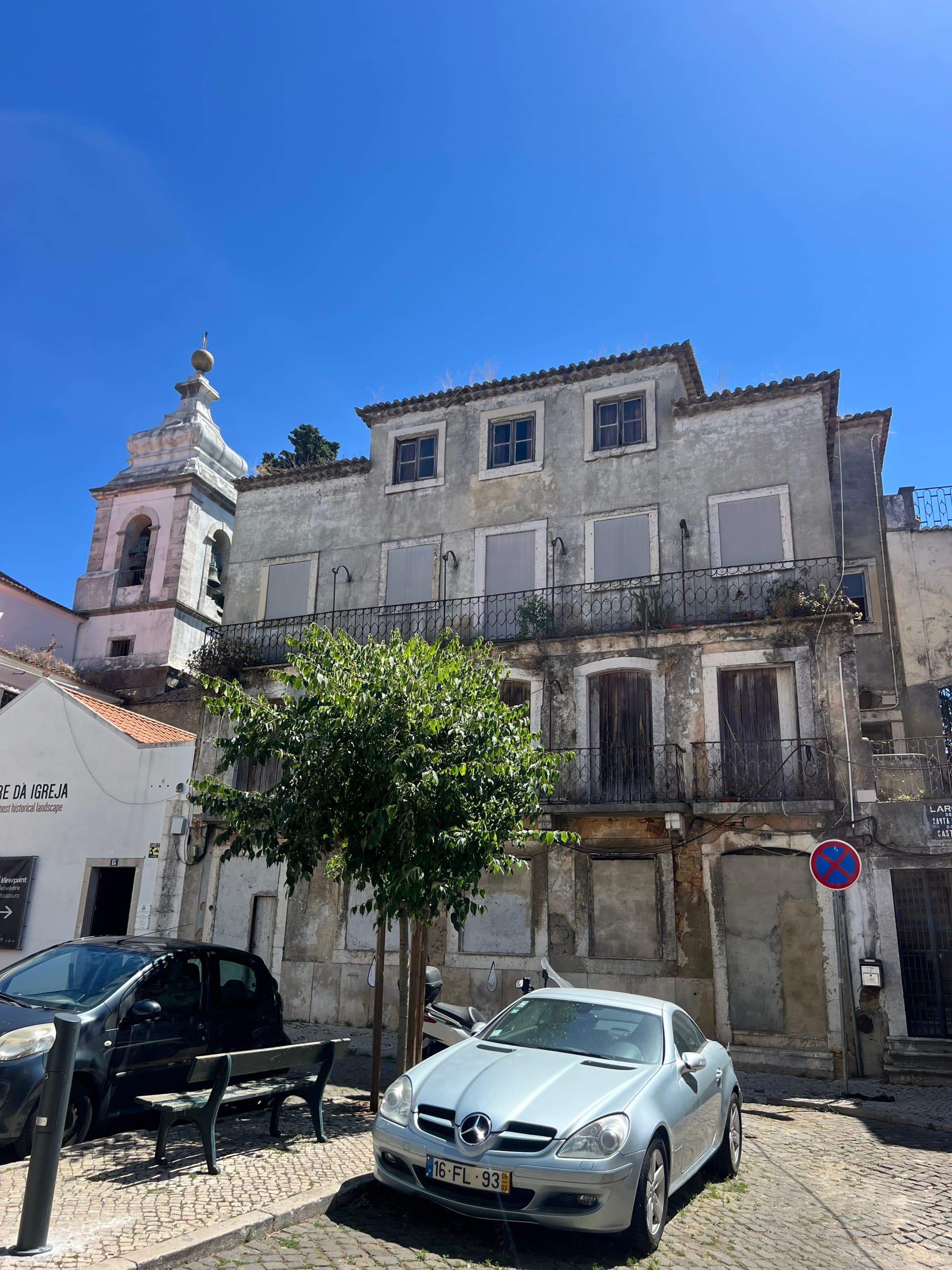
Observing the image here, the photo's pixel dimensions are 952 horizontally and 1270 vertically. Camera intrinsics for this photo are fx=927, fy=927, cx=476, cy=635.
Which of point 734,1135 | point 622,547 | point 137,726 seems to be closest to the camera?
point 734,1135

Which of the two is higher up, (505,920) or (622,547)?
(622,547)

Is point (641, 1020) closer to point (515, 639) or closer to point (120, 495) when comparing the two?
point (515, 639)

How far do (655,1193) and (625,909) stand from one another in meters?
10.4

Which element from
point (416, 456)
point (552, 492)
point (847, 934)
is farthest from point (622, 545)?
point (847, 934)

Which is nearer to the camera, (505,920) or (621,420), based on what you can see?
(505,920)

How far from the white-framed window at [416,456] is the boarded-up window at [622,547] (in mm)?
4173

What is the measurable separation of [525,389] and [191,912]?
13083 mm

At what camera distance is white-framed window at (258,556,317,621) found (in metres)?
21.4

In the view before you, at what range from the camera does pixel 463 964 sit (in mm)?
16422

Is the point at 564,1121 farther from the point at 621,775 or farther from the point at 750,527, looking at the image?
the point at 750,527

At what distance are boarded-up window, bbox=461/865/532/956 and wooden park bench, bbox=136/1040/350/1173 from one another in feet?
28.0

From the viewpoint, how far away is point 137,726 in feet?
66.3

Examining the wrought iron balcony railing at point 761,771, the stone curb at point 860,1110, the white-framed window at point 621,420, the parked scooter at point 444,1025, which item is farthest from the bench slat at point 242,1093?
the white-framed window at point 621,420

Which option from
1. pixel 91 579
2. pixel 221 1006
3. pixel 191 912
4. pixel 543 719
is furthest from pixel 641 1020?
pixel 91 579
